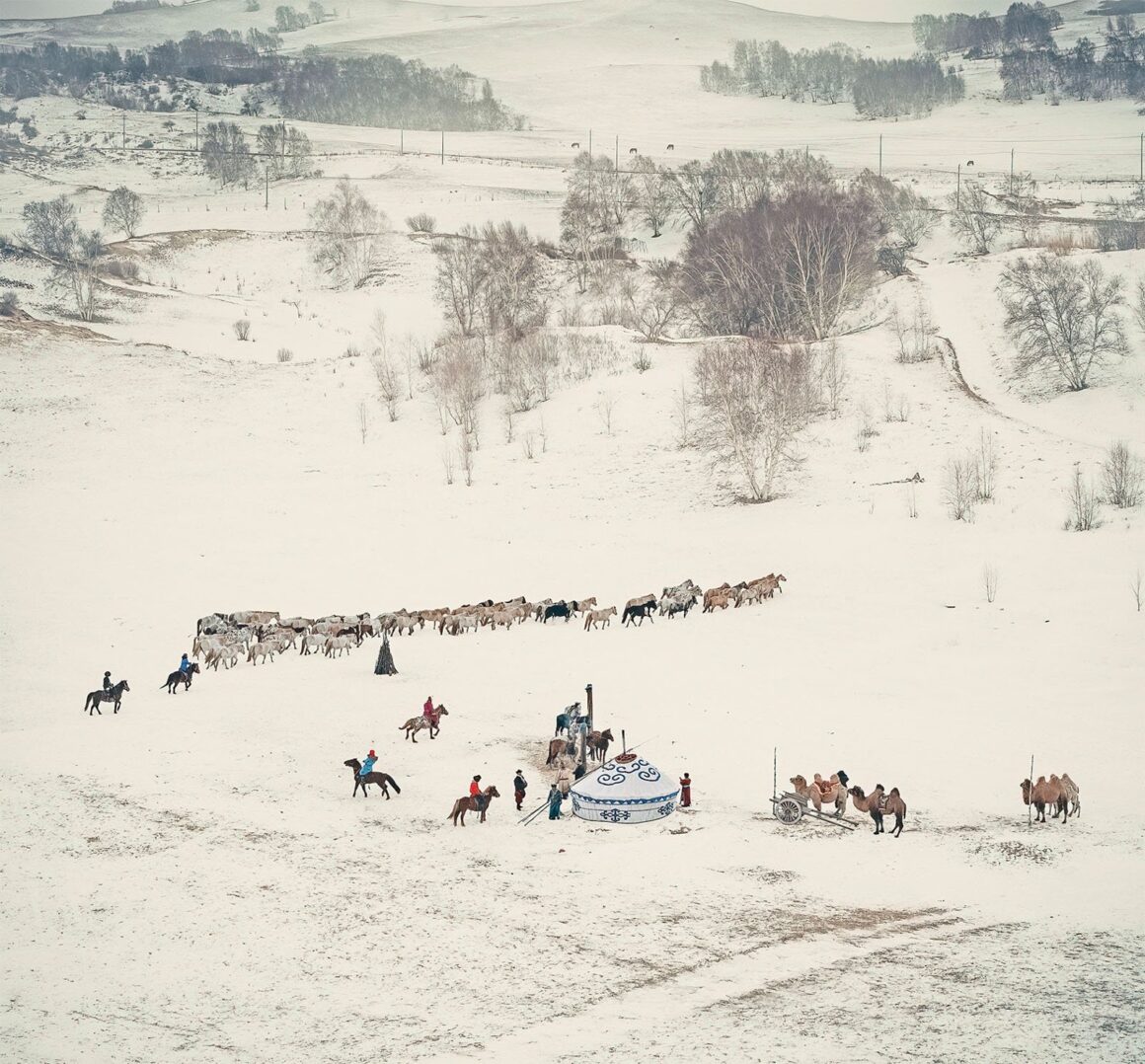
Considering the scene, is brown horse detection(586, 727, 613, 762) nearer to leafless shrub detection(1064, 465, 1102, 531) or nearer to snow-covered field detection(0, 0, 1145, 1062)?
snow-covered field detection(0, 0, 1145, 1062)

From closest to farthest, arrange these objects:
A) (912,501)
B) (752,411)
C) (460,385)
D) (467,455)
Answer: (912,501) < (752,411) < (467,455) < (460,385)

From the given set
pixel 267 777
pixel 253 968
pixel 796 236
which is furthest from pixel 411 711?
pixel 796 236

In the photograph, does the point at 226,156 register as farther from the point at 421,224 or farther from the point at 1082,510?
the point at 1082,510

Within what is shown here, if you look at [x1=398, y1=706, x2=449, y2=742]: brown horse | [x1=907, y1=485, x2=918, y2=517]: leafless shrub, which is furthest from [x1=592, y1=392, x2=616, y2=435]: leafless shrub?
[x1=398, y1=706, x2=449, y2=742]: brown horse

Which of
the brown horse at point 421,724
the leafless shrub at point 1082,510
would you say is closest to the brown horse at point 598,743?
the brown horse at point 421,724

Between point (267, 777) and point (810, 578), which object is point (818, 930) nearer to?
point (267, 777)

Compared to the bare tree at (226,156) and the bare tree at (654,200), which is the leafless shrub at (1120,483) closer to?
the bare tree at (654,200)

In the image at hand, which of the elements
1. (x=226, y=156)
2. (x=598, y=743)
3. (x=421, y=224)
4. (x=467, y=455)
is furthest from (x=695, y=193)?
(x=598, y=743)
